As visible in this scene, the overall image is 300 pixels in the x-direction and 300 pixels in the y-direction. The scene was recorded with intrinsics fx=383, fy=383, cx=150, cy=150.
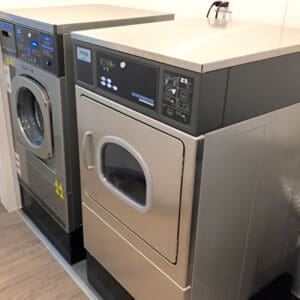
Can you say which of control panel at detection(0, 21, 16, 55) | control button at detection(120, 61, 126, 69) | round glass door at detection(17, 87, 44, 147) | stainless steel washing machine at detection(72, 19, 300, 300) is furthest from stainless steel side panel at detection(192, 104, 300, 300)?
control panel at detection(0, 21, 16, 55)

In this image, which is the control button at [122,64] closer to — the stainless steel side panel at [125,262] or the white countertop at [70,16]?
the white countertop at [70,16]

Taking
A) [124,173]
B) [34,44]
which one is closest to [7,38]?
[34,44]

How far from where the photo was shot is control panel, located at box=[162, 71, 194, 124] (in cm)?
93

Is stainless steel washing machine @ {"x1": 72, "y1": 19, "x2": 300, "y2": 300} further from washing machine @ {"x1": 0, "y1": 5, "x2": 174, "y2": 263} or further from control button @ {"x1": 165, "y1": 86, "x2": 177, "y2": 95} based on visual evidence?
washing machine @ {"x1": 0, "y1": 5, "x2": 174, "y2": 263}

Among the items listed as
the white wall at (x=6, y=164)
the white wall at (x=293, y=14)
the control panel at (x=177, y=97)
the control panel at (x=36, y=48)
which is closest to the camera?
the control panel at (x=177, y=97)

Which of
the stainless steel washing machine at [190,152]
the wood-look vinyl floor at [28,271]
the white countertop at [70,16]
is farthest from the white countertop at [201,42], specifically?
the wood-look vinyl floor at [28,271]

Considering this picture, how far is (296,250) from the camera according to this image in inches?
63.0

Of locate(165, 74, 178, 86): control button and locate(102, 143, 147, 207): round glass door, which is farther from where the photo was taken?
locate(102, 143, 147, 207): round glass door

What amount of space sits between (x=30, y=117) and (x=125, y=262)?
94 cm

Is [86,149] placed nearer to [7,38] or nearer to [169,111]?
[169,111]

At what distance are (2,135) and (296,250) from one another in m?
1.56

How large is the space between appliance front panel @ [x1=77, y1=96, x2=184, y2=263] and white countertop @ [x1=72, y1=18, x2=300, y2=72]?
0.68ft

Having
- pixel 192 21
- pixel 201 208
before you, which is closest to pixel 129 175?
pixel 201 208

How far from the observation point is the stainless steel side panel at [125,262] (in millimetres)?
1220
